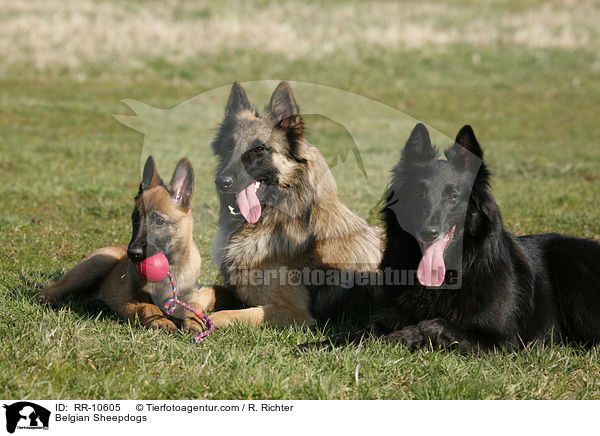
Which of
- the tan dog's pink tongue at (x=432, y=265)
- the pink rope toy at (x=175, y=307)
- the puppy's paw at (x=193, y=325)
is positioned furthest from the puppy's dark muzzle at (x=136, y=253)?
the tan dog's pink tongue at (x=432, y=265)

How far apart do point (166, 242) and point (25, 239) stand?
308cm

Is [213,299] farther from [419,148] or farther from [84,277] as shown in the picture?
[419,148]

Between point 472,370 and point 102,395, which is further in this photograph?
point 472,370

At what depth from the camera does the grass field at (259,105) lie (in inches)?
147

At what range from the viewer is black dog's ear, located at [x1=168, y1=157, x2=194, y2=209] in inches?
192

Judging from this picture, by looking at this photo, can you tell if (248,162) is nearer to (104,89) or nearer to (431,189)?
(431,189)

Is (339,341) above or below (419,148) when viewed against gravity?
below

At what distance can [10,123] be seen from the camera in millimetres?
15086

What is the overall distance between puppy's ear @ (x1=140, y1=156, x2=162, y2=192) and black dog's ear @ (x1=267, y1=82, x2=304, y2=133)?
3.45 ft

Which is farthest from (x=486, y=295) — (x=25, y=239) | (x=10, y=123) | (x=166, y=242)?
(x=10, y=123)

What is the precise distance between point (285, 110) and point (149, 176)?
1229 millimetres

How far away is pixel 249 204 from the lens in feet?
16.0
